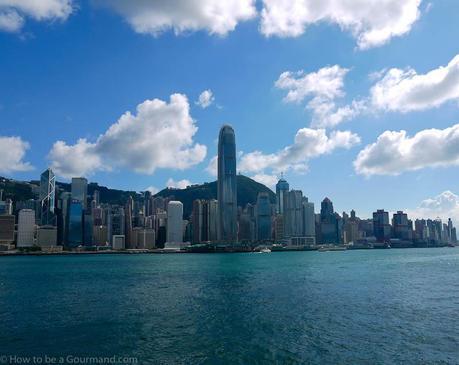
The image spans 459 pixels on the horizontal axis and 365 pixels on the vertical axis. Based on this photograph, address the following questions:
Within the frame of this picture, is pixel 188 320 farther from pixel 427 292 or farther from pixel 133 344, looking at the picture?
pixel 427 292

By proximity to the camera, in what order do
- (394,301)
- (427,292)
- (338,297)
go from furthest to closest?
1. (427,292)
2. (338,297)
3. (394,301)

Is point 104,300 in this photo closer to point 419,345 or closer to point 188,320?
point 188,320

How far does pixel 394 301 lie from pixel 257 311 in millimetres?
→ 19754

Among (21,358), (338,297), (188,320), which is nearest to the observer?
(21,358)

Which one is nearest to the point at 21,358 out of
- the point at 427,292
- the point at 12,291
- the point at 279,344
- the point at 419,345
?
the point at 279,344

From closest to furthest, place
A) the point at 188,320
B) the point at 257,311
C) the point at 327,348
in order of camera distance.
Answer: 1. the point at 327,348
2. the point at 188,320
3. the point at 257,311

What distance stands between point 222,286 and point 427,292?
33487 millimetres

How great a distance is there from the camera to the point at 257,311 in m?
48.2

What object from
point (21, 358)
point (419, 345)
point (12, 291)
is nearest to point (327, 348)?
point (419, 345)

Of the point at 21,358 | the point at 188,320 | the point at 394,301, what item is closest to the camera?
the point at 21,358

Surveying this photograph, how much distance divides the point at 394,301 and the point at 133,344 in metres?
36.3

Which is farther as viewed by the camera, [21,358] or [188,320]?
[188,320]

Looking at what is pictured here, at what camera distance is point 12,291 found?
234ft

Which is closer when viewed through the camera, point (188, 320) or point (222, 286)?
point (188, 320)
